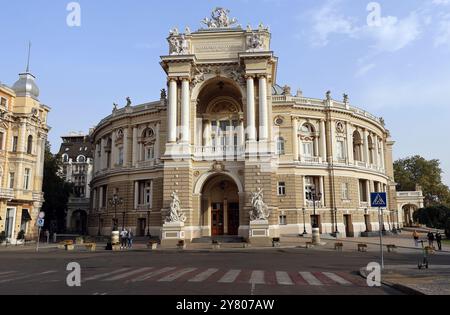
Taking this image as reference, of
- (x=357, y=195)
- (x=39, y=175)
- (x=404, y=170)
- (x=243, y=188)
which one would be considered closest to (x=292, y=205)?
(x=357, y=195)

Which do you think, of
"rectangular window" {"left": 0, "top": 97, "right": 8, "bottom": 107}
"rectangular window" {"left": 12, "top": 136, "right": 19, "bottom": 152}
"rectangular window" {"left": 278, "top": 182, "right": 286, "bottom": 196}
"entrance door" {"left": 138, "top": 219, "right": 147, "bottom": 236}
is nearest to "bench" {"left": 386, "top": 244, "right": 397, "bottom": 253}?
"rectangular window" {"left": 278, "top": 182, "right": 286, "bottom": 196}

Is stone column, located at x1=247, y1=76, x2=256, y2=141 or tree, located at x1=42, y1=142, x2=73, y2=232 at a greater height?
stone column, located at x1=247, y1=76, x2=256, y2=141

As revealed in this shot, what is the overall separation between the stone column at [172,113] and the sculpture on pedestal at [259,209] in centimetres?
978

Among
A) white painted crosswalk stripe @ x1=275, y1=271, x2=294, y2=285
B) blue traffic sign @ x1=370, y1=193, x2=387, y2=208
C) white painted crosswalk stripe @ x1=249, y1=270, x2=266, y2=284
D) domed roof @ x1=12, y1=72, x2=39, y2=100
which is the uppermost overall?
domed roof @ x1=12, y1=72, x2=39, y2=100

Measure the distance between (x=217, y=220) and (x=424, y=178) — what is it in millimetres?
65650

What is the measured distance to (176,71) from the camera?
41.3 meters

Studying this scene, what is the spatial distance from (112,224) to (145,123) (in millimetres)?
14649

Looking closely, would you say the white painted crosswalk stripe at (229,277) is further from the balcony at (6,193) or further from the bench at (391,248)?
the balcony at (6,193)

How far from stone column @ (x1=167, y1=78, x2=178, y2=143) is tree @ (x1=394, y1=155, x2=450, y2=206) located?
70.1 metres

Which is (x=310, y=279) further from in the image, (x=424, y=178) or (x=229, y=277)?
(x=424, y=178)

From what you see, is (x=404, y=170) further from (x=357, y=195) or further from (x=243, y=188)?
(x=243, y=188)

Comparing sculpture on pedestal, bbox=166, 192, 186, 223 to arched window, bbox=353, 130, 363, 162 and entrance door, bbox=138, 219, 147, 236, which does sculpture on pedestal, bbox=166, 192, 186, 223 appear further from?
arched window, bbox=353, 130, 363, 162

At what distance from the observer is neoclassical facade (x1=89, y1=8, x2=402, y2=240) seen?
39.6m

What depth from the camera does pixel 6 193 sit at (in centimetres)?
4419
